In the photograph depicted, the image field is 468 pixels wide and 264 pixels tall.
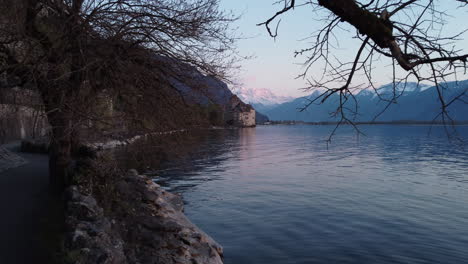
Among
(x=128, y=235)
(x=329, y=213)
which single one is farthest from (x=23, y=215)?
(x=329, y=213)

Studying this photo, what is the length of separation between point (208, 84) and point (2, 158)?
16.9 m

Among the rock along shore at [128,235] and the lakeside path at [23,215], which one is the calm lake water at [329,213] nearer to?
the rock along shore at [128,235]

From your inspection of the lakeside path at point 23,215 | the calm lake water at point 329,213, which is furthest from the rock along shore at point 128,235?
the calm lake water at point 329,213

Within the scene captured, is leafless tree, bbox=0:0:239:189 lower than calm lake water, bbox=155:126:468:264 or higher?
higher

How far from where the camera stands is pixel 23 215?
12.0 m

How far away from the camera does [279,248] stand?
13.0 m

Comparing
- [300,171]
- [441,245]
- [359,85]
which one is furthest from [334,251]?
[300,171]

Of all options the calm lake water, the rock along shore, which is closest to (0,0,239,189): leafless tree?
the rock along shore

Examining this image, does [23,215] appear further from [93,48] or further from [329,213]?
[329,213]

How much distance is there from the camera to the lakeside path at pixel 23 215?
28.4 ft

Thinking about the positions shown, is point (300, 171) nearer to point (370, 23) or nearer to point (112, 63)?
point (112, 63)

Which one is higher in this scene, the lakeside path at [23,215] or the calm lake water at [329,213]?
the lakeside path at [23,215]

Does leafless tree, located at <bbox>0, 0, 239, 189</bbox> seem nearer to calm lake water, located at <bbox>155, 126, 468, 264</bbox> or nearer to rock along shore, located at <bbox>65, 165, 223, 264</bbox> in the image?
rock along shore, located at <bbox>65, 165, 223, 264</bbox>

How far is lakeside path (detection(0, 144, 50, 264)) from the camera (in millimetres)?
8648
